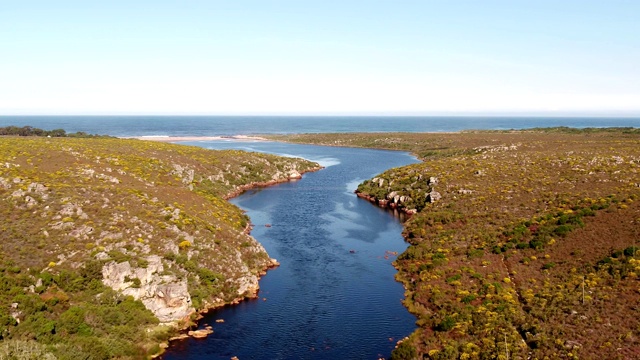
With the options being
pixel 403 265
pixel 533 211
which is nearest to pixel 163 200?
pixel 403 265

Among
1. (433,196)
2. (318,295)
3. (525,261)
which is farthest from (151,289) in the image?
(433,196)

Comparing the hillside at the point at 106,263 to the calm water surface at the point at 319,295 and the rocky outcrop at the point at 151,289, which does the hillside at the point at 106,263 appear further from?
the calm water surface at the point at 319,295

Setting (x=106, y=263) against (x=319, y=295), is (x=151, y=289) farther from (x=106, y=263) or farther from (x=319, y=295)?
(x=319, y=295)

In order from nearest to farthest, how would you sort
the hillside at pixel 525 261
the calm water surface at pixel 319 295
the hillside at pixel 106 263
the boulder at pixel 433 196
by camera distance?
the hillside at pixel 106 263
the hillside at pixel 525 261
the calm water surface at pixel 319 295
the boulder at pixel 433 196

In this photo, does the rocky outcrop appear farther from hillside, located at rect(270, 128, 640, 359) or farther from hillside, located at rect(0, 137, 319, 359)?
hillside, located at rect(270, 128, 640, 359)

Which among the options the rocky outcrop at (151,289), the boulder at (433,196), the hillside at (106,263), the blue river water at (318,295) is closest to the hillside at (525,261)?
the boulder at (433,196)

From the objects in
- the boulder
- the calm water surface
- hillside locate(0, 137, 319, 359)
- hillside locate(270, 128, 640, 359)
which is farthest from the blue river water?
the boulder
